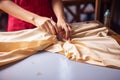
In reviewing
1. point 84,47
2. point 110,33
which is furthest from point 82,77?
point 110,33

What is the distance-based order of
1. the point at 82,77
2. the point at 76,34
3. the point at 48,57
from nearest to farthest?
the point at 82,77
the point at 48,57
the point at 76,34

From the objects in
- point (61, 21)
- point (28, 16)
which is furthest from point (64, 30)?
point (28, 16)

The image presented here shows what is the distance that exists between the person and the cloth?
0.04 m

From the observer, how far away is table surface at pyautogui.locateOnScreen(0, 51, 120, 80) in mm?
681

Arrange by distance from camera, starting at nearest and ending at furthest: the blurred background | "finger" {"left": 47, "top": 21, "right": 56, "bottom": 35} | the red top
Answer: "finger" {"left": 47, "top": 21, "right": 56, "bottom": 35} < the red top < the blurred background

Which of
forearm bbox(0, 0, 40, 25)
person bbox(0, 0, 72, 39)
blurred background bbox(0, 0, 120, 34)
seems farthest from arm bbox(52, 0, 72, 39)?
blurred background bbox(0, 0, 120, 34)

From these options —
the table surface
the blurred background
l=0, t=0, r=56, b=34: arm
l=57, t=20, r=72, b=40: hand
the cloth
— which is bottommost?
the table surface

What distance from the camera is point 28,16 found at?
875 millimetres

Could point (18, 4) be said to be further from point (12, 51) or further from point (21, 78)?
point (21, 78)

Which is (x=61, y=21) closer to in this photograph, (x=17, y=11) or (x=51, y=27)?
(x=51, y=27)

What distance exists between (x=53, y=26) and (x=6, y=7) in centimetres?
27

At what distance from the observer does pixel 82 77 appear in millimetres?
677

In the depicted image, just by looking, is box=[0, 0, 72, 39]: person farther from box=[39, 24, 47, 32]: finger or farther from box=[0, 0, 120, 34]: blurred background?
box=[0, 0, 120, 34]: blurred background

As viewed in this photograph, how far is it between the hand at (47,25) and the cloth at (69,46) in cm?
3
